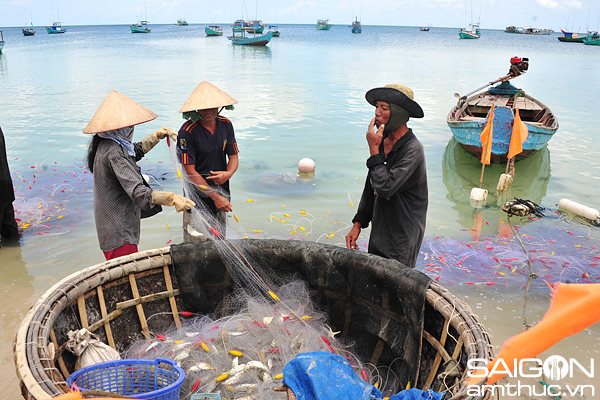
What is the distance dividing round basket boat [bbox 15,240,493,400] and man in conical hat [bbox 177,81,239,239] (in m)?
0.66

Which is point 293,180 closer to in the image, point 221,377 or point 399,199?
point 399,199

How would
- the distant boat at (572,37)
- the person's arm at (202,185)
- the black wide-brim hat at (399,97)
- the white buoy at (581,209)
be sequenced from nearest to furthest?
the black wide-brim hat at (399,97) → the person's arm at (202,185) → the white buoy at (581,209) → the distant boat at (572,37)

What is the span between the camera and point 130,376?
8.37 feet

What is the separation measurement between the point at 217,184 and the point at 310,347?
6.33 ft

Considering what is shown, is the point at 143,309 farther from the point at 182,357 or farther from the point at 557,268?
the point at 557,268

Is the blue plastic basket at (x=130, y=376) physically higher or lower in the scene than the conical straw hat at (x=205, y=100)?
lower

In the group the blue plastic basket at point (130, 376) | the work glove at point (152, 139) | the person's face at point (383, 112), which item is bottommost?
the blue plastic basket at point (130, 376)

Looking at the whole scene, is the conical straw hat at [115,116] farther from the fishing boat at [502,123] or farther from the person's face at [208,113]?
the fishing boat at [502,123]

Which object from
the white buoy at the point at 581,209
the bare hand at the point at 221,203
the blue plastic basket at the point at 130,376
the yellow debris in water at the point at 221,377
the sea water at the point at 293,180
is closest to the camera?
the blue plastic basket at the point at 130,376

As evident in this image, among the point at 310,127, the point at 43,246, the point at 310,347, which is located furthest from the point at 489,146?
the point at 43,246

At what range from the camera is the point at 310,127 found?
14.3 metres

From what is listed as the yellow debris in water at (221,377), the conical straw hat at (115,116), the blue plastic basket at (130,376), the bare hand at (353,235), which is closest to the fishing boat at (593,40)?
the bare hand at (353,235)

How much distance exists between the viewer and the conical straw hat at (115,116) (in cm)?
323

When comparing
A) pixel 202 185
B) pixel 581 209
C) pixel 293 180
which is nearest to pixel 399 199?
pixel 202 185
